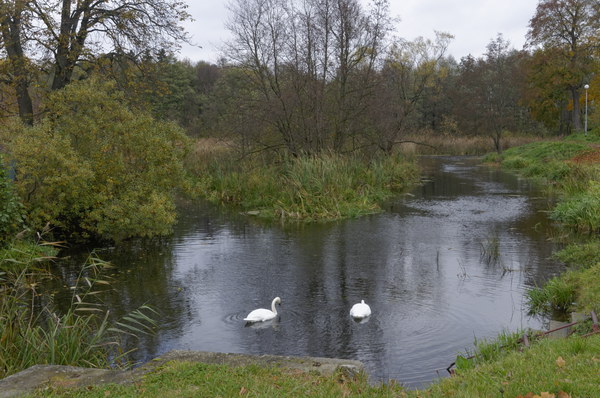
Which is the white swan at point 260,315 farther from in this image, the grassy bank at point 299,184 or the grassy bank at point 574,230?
the grassy bank at point 299,184

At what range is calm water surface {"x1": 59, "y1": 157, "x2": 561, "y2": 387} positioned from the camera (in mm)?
6863

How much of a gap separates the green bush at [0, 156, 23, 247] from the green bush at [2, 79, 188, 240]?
2.75ft

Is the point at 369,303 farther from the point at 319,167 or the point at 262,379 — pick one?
the point at 319,167

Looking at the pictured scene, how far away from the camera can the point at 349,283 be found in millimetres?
9500

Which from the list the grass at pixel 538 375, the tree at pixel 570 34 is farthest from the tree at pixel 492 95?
the grass at pixel 538 375

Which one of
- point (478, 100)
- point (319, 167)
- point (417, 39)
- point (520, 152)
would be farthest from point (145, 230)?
point (417, 39)

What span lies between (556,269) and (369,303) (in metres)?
3.88

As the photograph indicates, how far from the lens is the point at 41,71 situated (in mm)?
14195

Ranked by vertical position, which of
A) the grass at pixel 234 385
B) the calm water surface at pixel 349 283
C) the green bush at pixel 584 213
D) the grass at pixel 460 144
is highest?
the grass at pixel 460 144

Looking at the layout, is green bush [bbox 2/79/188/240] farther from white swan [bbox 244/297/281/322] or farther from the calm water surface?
white swan [bbox 244/297/281/322]

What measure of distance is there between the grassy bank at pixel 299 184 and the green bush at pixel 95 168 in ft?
6.64

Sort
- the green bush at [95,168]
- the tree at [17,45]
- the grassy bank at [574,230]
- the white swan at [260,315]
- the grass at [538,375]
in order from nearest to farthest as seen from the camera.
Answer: the grass at [538,375]
the white swan at [260,315]
the grassy bank at [574,230]
the green bush at [95,168]
the tree at [17,45]

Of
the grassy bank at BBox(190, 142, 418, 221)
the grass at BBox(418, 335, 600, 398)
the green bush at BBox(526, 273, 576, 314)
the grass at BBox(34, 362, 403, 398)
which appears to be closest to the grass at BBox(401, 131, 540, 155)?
the grassy bank at BBox(190, 142, 418, 221)

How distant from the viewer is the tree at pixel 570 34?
3834 centimetres
